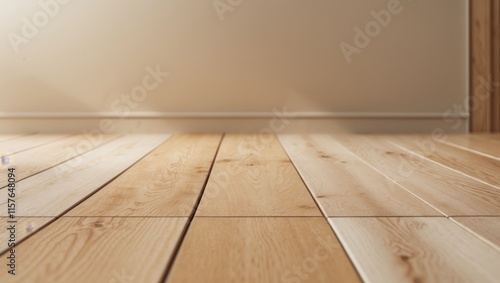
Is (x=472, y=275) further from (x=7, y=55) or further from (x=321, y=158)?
(x=7, y=55)

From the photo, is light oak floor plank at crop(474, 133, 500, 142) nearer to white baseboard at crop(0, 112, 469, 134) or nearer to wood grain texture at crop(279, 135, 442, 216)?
white baseboard at crop(0, 112, 469, 134)

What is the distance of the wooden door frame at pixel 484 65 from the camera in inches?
89.0

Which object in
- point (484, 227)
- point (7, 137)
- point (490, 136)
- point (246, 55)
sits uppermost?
point (246, 55)

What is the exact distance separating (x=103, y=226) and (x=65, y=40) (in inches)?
64.2

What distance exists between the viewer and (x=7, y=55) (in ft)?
7.53

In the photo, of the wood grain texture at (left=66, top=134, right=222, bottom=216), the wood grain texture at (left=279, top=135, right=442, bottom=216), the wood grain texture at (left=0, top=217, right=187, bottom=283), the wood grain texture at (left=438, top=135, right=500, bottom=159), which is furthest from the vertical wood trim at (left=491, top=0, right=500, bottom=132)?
the wood grain texture at (left=0, top=217, right=187, bottom=283)

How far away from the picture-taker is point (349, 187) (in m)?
1.15

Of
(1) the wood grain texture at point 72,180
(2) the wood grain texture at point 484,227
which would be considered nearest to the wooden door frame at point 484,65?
(1) the wood grain texture at point 72,180

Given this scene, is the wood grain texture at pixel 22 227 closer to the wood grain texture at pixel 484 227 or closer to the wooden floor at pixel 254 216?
the wooden floor at pixel 254 216

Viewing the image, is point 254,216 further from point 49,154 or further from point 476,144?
point 476,144

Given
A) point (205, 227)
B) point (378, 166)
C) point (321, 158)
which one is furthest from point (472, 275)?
point (321, 158)

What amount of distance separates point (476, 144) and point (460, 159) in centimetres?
38

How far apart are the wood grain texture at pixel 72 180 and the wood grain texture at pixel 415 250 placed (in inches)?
18.5

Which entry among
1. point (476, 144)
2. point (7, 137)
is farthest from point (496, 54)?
point (7, 137)
